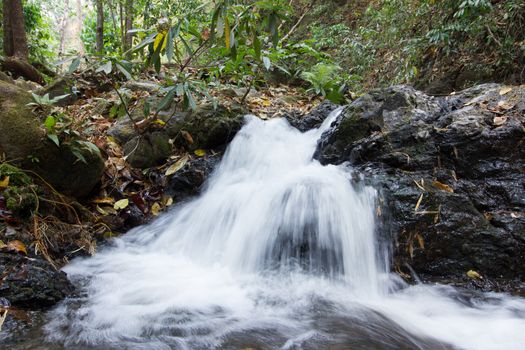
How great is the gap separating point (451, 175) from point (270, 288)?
191 centimetres

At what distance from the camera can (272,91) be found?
7.34 meters

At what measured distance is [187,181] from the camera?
14.6 feet

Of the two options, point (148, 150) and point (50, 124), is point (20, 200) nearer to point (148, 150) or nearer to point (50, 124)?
point (50, 124)

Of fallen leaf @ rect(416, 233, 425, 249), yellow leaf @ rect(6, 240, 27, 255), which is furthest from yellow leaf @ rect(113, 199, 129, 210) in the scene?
fallen leaf @ rect(416, 233, 425, 249)

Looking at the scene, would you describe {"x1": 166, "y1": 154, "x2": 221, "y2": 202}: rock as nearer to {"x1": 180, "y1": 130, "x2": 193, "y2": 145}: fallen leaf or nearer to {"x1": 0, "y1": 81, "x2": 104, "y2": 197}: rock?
{"x1": 180, "y1": 130, "x2": 193, "y2": 145}: fallen leaf

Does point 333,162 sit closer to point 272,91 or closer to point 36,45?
point 272,91

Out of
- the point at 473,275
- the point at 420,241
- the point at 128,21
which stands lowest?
the point at 473,275

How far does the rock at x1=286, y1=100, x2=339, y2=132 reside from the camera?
5.45 metres

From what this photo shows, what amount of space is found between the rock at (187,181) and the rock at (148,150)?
0.37 meters

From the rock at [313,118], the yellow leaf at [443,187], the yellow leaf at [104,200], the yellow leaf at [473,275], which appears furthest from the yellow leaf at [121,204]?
the yellow leaf at [473,275]

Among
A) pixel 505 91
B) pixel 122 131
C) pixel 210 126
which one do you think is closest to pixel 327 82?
pixel 210 126

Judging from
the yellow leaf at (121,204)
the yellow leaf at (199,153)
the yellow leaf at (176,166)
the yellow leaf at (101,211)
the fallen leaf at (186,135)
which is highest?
the fallen leaf at (186,135)

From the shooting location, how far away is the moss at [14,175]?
10.1 feet

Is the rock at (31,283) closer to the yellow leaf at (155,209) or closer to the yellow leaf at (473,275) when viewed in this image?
the yellow leaf at (155,209)
